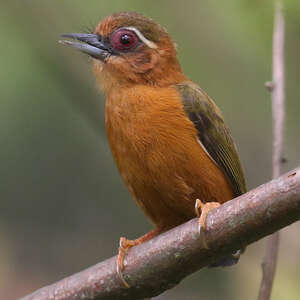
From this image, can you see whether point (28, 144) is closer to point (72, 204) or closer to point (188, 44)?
point (72, 204)

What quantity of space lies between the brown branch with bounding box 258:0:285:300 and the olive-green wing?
0.44 metres

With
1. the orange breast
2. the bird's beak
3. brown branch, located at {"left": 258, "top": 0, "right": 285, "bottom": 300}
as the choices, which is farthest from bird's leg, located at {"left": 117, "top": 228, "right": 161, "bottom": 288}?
the bird's beak

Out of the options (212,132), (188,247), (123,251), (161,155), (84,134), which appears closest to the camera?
(188,247)

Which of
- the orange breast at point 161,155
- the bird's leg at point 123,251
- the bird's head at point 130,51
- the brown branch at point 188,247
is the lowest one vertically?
the brown branch at point 188,247

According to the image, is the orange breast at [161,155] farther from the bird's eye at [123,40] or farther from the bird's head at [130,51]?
the bird's eye at [123,40]

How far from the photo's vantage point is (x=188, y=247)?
13.7 feet

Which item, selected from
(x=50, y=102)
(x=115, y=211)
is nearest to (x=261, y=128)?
(x=115, y=211)

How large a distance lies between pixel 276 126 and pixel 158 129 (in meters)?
0.83

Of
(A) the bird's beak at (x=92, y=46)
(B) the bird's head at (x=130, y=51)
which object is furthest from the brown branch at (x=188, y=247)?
(A) the bird's beak at (x=92, y=46)

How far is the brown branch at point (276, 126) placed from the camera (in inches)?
181

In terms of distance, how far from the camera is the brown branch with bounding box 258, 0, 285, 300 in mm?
4590

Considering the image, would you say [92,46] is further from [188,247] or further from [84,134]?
[84,134]

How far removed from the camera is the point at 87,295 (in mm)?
4496

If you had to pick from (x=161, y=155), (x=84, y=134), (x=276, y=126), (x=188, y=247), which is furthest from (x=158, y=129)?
(x=84, y=134)
